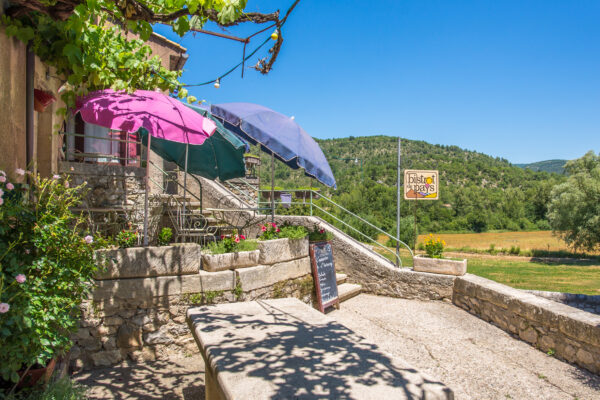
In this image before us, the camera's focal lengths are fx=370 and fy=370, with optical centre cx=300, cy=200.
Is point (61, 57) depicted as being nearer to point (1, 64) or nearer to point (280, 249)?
point (1, 64)

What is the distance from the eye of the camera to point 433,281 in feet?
24.9

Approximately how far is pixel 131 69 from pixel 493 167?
65361 millimetres

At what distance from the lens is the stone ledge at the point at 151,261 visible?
4.27m

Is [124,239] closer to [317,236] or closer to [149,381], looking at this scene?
[149,381]

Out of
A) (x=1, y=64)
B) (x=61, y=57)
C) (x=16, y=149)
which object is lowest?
(x=16, y=149)

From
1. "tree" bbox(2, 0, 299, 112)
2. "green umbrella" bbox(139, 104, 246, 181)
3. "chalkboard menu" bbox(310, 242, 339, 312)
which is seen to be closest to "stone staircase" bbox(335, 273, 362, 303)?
"chalkboard menu" bbox(310, 242, 339, 312)

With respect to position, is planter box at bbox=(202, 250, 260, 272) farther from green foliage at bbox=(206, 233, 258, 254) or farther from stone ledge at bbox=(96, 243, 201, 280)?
stone ledge at bbox=(96, 243, 201, 280)

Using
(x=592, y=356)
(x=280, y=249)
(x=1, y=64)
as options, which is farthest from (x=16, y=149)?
(x=592, y=356)

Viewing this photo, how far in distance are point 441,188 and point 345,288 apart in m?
44.7

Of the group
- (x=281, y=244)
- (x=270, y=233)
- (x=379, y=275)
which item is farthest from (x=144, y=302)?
(x=379, y=275)

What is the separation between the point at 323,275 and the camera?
704 centimetres

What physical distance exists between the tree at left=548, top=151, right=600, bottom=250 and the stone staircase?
896 inches

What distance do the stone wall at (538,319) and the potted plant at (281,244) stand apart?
324cm

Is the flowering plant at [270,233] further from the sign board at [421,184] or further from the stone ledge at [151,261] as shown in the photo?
the sign board at [421,184]
